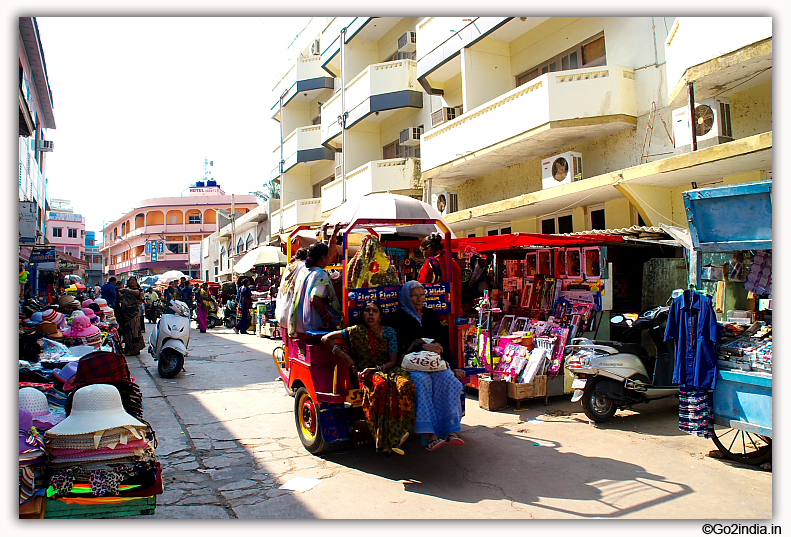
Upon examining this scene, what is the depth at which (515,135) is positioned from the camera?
12.1 meters

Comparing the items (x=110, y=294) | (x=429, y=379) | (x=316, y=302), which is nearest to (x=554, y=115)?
(x=316, y=302)

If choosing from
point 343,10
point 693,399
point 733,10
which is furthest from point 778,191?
point 343,10

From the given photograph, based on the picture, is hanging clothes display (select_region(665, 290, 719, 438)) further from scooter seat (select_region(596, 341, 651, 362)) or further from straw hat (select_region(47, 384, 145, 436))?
straw hat (select_region(47, 384, 145, 436))

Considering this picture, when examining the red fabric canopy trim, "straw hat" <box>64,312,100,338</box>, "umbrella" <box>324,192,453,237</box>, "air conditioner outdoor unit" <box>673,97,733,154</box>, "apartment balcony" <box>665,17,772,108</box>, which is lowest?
"straw hat" <box>64,312,100,338</box>

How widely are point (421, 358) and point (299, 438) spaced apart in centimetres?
216

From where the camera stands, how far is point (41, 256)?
13969 mm

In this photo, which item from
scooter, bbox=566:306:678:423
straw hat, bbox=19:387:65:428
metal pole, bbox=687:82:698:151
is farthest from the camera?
metal pole, bbox=687:82:698:151

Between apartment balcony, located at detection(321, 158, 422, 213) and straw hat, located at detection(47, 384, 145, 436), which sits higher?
apartment balcony, located at detection(321, 158, 422, 213)

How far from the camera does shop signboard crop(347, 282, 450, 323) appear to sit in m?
5.10

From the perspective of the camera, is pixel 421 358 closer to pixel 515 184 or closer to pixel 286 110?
pixel 515 184

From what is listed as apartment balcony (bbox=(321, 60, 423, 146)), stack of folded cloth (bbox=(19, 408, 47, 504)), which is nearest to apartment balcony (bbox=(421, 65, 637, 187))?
apartment balcony (bbox=(321, 60, 423, 146))

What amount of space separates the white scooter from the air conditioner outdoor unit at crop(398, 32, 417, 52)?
43.9ft

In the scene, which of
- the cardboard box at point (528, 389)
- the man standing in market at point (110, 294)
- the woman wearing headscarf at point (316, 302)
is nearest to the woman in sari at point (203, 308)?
the man standing in market at point (110, 294)

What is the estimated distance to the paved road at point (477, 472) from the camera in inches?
163
